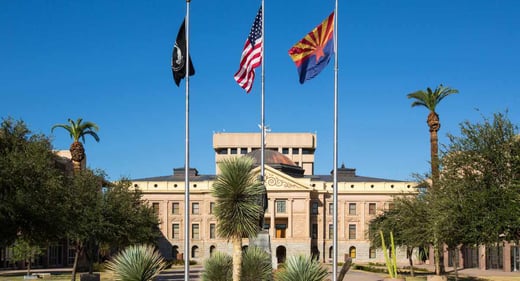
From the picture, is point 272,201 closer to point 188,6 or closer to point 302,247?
point 302,247

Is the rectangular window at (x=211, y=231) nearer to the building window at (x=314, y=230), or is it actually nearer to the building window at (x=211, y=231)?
the building window at (x=211, y=231)

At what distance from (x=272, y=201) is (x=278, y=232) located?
14.4ft

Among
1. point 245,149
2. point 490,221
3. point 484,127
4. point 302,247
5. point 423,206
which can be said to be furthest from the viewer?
point 245,149

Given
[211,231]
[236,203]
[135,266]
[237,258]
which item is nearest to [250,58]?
[236,203]

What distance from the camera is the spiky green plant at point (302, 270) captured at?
2156 cm

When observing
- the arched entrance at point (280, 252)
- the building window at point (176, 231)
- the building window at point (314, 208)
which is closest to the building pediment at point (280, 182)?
the building window at point (314, 208)

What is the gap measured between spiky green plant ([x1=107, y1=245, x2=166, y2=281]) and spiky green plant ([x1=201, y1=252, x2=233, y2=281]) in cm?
195

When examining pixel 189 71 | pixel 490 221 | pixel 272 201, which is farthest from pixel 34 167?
pixel 272 201

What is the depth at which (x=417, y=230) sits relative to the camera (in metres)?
51.9

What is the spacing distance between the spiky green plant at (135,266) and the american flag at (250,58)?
11.1 metres

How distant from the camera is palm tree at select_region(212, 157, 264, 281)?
947 inches

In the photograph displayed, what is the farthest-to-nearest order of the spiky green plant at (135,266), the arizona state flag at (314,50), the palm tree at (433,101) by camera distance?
the palm tree at (433,101), the arizona state flag at (314,50), the spiky green plant at (135,266)

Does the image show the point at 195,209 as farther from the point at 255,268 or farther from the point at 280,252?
the point at 255,268

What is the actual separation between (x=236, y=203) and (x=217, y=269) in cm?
258
